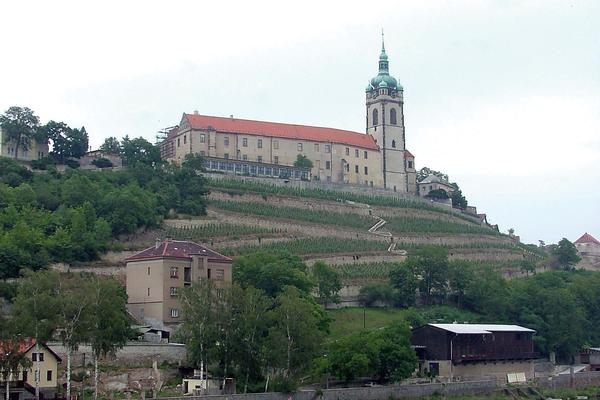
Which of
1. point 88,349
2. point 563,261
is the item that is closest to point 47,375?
point 88,349

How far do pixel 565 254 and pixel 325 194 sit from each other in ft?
88.6

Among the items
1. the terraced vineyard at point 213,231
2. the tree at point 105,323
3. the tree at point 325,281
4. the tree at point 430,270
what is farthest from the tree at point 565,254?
the tree at point 105,323

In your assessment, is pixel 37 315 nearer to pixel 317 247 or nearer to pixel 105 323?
pixel 105 323

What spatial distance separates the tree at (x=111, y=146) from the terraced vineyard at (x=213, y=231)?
17.4 meters

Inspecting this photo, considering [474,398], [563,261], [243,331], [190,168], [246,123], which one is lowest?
[474,398]

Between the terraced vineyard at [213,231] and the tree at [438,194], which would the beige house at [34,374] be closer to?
the terraced vineyard at [213,231]

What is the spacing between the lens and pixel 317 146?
120 metres

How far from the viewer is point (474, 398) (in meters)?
69.0

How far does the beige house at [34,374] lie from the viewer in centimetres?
5603

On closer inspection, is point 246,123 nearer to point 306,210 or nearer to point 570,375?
point 306,210

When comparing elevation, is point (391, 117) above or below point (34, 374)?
above

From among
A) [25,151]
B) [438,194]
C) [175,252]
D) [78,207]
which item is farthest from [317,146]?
[175,252]

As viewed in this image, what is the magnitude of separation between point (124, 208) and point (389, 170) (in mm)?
46596

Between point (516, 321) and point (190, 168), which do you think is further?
point (190, 168)
